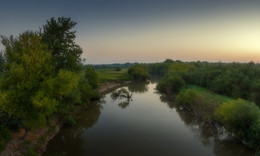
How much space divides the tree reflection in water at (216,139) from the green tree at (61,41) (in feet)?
64.2

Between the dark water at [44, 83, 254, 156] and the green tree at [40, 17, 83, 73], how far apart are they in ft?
29.5

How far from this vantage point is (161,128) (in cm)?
2181

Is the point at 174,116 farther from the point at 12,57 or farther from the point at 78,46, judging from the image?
the point at 12,57

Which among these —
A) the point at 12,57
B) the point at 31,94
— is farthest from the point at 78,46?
the point at 31,94

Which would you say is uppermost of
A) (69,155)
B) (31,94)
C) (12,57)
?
(12,57)

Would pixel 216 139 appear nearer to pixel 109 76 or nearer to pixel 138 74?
pixel 109 76

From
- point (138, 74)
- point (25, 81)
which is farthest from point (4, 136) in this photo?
point (138, 74)

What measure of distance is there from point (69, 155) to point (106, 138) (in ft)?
16.3

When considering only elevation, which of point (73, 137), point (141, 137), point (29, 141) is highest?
point (29, 141)

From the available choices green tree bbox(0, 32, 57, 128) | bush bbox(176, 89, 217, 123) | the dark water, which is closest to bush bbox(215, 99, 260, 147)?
the dark water

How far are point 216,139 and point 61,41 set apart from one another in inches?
925

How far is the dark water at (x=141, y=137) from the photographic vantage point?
15.8 m

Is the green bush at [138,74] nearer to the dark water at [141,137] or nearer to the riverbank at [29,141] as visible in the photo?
the dark water at [141,137]

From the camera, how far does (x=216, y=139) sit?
1914cm
